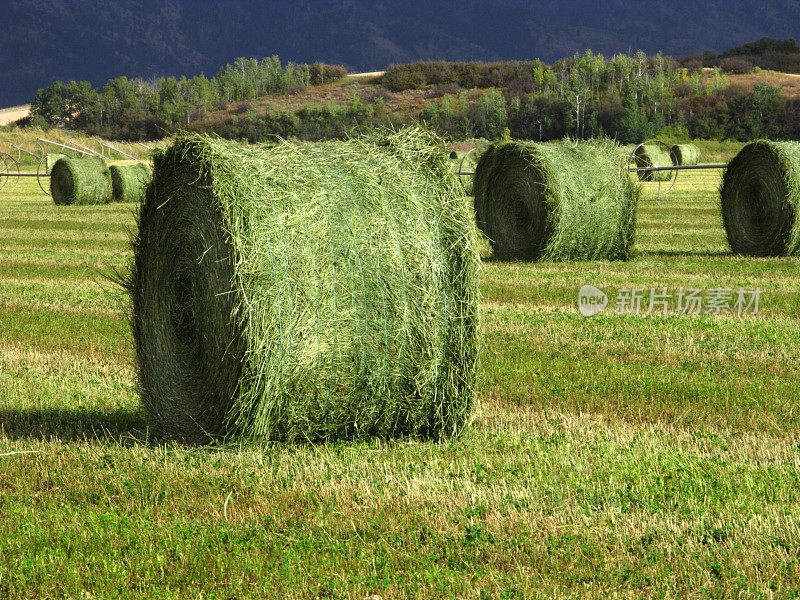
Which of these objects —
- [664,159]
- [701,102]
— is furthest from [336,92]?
[664,159]

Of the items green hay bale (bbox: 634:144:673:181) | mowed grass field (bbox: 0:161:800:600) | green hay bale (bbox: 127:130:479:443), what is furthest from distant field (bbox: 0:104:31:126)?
green hay bale (bbox: 127:130:479:443)

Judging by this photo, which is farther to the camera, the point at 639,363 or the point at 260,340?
the point at 639,363

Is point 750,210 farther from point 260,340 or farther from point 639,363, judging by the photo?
point 260,340

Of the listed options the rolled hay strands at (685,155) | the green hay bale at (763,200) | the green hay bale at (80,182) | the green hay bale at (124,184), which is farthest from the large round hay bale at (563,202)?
the rolled hay strands at (685,155)

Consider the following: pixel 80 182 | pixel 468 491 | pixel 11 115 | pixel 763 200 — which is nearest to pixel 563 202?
pixel 763 200

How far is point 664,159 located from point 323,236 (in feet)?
118

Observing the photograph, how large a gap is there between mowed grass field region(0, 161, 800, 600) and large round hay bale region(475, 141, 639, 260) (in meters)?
6.15

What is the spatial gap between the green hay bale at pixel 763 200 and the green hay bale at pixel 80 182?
21.6m

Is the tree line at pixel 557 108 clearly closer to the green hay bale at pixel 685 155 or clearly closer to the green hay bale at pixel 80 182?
the green hay bale at pixel 685 155

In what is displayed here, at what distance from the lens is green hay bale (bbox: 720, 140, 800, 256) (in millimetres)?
15117

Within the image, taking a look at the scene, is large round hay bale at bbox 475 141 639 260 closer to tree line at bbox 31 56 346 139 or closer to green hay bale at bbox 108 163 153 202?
green hay bale at bbox 108 163 153 202

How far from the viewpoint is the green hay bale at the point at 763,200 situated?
1512cm

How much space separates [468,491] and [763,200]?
12108 millimetres

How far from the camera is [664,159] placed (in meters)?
39.5
